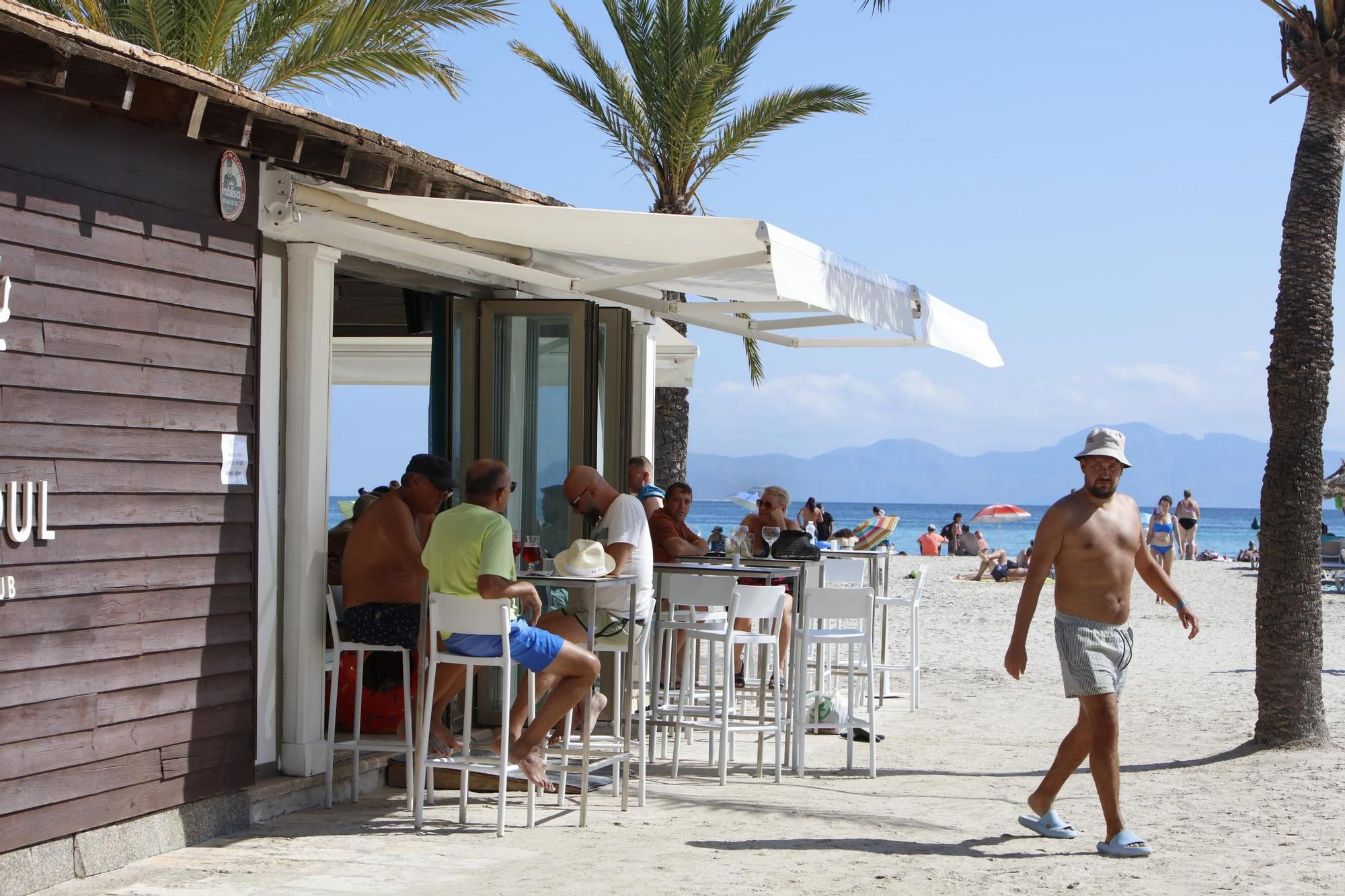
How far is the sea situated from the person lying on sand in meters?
32.9

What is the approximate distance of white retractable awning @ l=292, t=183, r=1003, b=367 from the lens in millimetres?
6082

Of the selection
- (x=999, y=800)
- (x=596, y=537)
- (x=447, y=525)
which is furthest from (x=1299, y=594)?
(x=447, y=525)

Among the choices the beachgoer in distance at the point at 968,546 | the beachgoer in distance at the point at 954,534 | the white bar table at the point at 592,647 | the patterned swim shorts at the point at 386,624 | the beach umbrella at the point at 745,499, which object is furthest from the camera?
the beachgoer in distance at the point at 954,534

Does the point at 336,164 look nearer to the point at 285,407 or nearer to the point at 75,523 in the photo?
the point at 285,407

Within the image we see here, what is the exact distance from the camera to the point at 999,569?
2416cm

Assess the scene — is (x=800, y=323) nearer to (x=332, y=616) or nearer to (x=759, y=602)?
(x=759, y=602)

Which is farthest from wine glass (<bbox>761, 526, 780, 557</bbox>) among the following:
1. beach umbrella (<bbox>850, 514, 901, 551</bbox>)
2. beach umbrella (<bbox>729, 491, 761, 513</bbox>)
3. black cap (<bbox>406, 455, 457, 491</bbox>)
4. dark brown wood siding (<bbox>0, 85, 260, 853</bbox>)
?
beach umbrella (<bbox>729, 491, 761, 513</bbox>)

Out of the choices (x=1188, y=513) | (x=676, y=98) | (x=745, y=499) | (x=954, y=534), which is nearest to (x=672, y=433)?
(x=676, y=98)

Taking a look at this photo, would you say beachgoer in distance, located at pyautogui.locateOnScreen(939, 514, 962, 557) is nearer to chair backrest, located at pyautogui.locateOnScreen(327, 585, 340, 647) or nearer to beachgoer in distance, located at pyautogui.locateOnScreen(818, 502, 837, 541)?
beachgoer in distance, located at pyautogui.locateOnScreen(818, 502, 837, 541)

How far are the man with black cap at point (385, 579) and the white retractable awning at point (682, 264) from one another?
136 centimetres

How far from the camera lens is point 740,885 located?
4996mm

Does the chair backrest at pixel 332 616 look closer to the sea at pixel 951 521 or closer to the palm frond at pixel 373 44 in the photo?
the palm frond at pixel 373 44

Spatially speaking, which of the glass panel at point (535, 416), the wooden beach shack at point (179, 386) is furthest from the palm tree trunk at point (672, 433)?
the wooden beach shack at point (179, 386)

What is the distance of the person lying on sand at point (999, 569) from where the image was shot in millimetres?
24109
